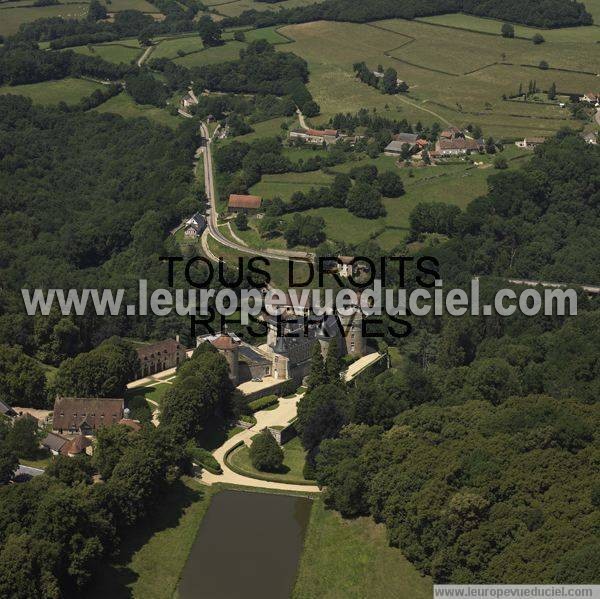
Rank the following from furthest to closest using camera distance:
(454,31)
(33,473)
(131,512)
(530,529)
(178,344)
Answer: (454,31), (178,344), (33,473), (131,512), (530,529)

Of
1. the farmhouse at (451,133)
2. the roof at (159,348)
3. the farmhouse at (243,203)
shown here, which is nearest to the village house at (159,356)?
the roof at (159,348)

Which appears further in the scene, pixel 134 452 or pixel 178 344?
pixel 178 344

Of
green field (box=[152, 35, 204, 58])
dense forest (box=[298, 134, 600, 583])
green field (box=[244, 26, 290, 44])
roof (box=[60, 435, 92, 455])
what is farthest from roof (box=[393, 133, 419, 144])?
roof (box=[60, 435, 92, 455])

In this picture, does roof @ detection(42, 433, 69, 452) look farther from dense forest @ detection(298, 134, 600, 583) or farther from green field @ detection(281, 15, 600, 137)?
green field @ detection(281, 15, 600, 137)

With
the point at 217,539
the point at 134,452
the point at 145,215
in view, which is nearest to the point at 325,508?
the point at 217,539

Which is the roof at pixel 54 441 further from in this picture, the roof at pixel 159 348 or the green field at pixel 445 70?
the green field at pixel 445 70

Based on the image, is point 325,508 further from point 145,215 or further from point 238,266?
point 145,215

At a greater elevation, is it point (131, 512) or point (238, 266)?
point (131, 512)
